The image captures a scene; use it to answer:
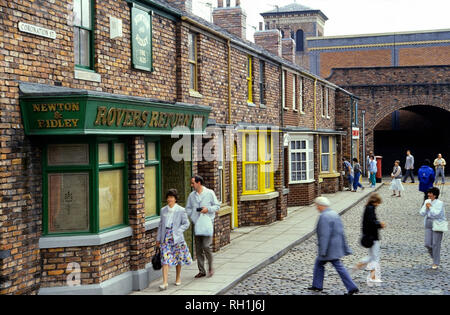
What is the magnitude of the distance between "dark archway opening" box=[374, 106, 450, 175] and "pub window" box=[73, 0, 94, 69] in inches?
1505

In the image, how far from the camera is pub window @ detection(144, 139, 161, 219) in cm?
1087

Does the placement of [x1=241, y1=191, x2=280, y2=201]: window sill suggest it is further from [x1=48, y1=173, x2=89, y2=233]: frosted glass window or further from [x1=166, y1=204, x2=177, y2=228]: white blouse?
[x1=48, y1=173, x2=89, y2=233]: frosted glass window

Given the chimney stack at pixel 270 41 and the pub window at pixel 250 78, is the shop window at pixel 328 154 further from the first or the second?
the pub window at pixel 250 78

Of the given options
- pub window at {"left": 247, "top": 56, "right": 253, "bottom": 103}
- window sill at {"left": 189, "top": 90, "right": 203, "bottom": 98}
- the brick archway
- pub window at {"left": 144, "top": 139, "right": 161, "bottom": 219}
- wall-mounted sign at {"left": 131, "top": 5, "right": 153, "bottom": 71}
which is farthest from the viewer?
the brick archway

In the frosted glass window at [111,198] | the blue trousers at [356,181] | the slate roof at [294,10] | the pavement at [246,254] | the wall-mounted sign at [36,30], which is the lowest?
the pavement at [246,254]

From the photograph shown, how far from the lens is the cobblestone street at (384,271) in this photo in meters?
9.90

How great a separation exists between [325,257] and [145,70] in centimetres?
467

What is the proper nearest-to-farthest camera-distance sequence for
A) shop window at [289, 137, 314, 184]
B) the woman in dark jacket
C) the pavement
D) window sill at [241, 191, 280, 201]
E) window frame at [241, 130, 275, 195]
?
the pavement, the woman in dark jacket, window sill at [241, 191, 280, 201], window frame at [241, 130, 275, 195], shop window at [289, 137, 314, 184]

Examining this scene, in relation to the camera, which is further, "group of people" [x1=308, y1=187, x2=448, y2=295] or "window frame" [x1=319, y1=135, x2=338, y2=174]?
"window frame" [x1=319, y1=135, x2=338, y2=174]

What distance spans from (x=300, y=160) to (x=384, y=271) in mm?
12642

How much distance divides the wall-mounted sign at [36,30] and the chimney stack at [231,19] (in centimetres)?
1375

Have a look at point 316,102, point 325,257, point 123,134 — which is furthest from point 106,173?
point 316,102

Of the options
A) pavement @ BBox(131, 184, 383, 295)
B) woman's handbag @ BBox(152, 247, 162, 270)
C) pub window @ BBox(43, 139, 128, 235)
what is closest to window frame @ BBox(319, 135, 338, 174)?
pavement @ BBox(131, 184, 383, 295)

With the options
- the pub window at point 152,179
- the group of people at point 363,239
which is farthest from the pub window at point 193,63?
the group of people at point 363,239
